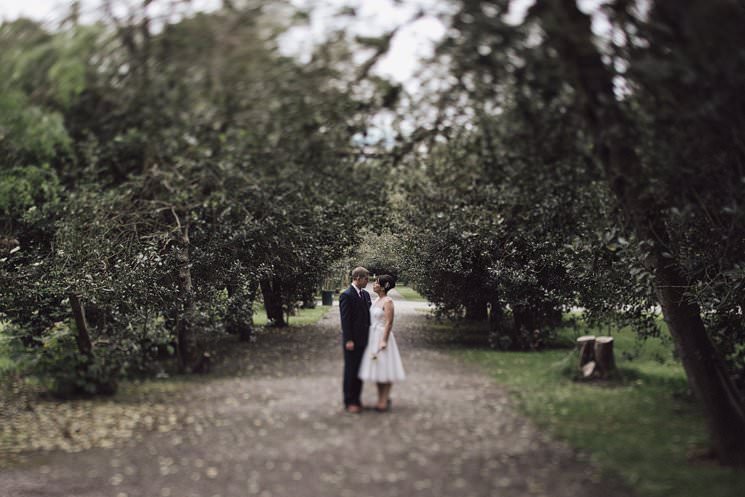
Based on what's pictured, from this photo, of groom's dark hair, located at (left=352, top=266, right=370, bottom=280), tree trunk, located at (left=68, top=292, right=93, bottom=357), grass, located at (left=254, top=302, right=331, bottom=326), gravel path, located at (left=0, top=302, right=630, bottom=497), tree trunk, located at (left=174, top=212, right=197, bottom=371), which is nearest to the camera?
gravel path, located at (left=0, top=302, right=630, bottom=497)

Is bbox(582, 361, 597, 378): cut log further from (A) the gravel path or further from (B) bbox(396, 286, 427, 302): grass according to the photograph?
(B) bbox(396, 286, 427, 302): grass

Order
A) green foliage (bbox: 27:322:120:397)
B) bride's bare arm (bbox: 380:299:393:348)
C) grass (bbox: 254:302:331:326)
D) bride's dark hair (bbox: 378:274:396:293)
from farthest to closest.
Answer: grass (bbox: 254:302:331:326)
green foliage (bbox: 27:322:120:397)
bride's dark hair (bbox: 378:274:396:293)
bride's bare arm (bbox: 380:299:393:348)

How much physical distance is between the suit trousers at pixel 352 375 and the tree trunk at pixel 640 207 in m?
3.56

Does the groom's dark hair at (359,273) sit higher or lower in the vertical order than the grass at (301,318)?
higher

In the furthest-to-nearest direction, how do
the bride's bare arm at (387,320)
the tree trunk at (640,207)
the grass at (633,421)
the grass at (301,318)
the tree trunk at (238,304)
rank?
the grass at (301,318)
the tree trunk at (238,304)
the bride's bare arm at (387,320)
the grass at (633,421)
the tree trunk at (640,207)

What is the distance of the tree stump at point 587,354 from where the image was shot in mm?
12438

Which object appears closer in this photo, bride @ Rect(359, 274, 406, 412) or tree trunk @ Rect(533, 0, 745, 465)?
tree trunk @ Rect(533, 0, 745, 465)

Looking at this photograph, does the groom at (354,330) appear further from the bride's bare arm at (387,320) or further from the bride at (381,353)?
the bride's bare arm at (387,320)

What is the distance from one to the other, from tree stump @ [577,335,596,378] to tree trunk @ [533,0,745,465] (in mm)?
3936

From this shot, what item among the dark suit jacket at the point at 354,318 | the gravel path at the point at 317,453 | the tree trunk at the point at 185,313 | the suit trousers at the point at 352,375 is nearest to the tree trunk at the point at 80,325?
the gravel path at the point at 317,453

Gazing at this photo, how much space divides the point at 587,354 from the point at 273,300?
1343cm

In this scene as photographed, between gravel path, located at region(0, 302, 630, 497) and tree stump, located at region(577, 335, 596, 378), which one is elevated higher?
tree stump, located at region(577, 335, 596, 378)

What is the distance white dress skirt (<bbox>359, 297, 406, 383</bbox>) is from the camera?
8.94m

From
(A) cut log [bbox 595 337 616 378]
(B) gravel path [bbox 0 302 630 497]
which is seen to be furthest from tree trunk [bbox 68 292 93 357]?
(A) cut log [bbox 595 337 616 378]
